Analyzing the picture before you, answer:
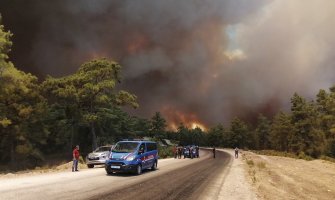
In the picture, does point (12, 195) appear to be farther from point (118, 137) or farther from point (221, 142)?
point (221, 142)

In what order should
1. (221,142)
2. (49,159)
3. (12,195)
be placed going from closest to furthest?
1. (12,195)
2. (49,159)
3. (221,142)

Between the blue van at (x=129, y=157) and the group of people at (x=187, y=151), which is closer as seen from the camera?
the blue van at (x=129, y=157)

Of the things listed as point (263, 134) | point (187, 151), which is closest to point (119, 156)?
point (187, 151)

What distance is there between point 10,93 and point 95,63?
12.1m

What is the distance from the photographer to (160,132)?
A: 429ft

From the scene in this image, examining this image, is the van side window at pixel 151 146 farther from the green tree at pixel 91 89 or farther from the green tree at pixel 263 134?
the green tree at pixel 263 134

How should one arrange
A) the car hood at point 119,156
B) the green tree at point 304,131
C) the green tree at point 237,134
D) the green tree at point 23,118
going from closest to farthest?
the car hood at point 119,156
the green tree at point 23,118
the green tree at point 304,131
the green tree at point 237,134

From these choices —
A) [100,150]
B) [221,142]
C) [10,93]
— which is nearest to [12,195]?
[100,150]

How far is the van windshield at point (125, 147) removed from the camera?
78.7ft

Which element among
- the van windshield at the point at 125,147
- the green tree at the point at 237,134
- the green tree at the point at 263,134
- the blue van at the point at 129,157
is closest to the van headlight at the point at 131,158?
the blue van at the point at 129,157

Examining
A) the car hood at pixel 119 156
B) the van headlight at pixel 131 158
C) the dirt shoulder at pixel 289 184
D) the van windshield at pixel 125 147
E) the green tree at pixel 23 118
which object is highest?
the green tree at pixel 23 118

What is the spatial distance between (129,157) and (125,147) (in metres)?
1.24

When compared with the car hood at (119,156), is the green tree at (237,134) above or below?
above

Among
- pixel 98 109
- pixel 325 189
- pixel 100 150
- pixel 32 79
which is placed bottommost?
pixel 325 189
